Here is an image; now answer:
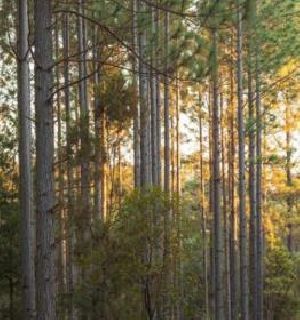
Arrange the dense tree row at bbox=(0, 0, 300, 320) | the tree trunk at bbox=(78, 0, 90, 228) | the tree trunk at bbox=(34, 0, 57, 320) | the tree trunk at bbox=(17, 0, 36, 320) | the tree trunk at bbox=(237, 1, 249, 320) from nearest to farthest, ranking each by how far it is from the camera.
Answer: the tree trunk at bbox=(34, 0, 57, 320) → the dense tree row at bbox=(0, 0, 300, 320) → the tree trunk at bbox=(17, 0, 36, 320) → the tree trunk at bbox=(78, 0, 90, 228) → the tree trunk at bbox=(237, 1, 249, 320)

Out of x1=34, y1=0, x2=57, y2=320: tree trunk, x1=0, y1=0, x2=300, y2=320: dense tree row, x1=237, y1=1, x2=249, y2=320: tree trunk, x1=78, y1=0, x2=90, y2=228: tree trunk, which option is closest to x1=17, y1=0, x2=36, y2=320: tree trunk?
x1=0, y1=0, x2=300, y2=320: dense tree row

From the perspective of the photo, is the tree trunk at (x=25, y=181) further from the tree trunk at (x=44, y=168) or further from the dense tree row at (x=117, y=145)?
the tree trunk at (x=44, y=168)

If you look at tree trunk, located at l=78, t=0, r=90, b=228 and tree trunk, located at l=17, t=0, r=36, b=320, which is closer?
tree trunk, located at l=17, t=0, r=36, b=320

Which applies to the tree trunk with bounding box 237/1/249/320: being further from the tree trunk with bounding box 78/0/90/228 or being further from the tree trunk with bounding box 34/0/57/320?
the tree trunk with bounding box 34/0/57/320

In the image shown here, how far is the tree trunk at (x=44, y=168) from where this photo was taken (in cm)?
552

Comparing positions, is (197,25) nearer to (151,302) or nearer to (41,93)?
(41,93)

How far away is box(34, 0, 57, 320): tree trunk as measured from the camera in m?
5.52

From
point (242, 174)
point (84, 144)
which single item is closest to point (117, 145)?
point (84, 144)

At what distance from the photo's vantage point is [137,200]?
935 cm

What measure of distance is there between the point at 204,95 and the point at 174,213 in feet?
37.4

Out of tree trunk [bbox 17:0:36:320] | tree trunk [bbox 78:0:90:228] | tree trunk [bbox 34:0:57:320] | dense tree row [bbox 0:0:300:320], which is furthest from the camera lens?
tree trunk [bbox 78:0:90:228]

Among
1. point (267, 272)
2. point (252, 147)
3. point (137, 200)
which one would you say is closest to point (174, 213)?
point (137, 200)

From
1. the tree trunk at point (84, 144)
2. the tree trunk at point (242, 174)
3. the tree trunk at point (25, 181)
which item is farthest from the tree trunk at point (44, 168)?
the tree trunk at point (242, 174)

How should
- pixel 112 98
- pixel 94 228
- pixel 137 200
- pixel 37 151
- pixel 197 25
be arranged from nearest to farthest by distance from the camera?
pixel 37 151
pixel 197 25
pixel 137 200
pixel 94 228
pixel 112 98
